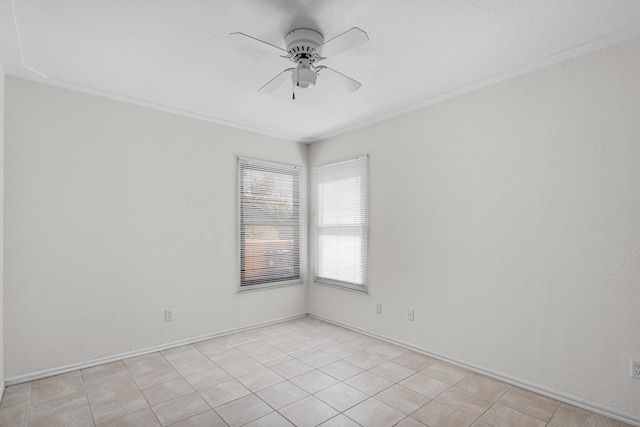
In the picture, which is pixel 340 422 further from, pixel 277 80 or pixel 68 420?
pixel 277 80

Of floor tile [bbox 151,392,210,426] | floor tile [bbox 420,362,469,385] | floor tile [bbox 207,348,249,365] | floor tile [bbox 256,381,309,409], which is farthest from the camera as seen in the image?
floor tile [bbox 207,348,249,365]

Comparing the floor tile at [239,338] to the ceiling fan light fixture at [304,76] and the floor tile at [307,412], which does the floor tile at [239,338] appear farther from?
the ceiling fan light fixture at [304,76]

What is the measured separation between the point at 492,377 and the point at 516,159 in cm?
183

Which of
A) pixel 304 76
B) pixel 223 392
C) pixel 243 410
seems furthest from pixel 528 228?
pixel 223 392

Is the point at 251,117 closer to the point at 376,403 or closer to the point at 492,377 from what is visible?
the point at 376,403

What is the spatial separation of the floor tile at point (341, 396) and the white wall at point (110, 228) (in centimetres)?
181

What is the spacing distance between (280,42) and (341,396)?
8.65ft

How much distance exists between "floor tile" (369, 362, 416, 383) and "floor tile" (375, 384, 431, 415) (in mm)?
160

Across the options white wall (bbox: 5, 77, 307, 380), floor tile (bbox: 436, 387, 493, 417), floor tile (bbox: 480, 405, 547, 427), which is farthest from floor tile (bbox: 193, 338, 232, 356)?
floor tile (bbox: 480, 405, 547, 427)

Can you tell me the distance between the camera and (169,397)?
2.58 metres

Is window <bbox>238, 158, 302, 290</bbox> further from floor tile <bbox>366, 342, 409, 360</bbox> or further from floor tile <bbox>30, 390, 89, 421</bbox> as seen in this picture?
floor tile <bbox>30, 390, 89, 421</bbox>

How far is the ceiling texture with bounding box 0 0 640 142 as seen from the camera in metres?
2.00

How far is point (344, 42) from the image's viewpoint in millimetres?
2092

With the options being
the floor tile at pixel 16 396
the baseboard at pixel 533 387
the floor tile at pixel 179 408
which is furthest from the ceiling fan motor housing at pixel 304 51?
the floor tile at pixel 16 396
